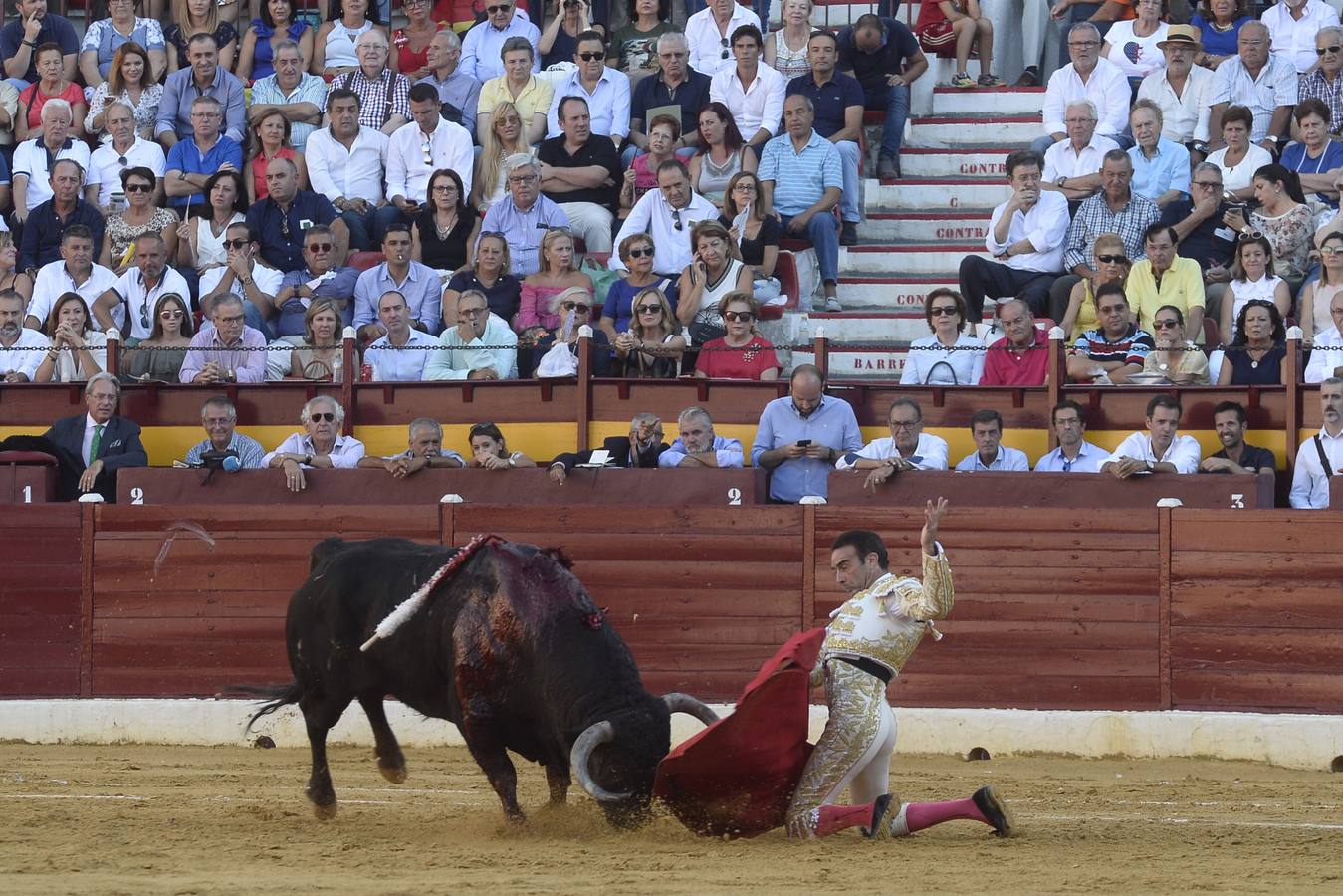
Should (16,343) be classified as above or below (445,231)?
below

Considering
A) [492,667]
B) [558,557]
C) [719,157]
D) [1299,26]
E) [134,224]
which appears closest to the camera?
[492,667]

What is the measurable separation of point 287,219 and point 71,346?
1652 mm

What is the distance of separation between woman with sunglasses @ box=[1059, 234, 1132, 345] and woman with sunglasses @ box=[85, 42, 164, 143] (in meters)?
6.44

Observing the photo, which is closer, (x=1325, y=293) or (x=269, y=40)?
(x=1325, y=293)

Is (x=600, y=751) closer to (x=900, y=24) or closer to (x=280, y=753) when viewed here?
(x=280, y=753)

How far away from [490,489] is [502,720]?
3681 mm

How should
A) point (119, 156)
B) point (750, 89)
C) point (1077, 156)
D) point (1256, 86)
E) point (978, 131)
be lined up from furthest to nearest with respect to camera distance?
point (978, 131) → point (119, 156) → point (750, 89) → point (1256, 86) → point (1077, 156)

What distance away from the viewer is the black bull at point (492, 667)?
6.71 meters

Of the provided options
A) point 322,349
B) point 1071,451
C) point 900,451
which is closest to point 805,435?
point 900,451

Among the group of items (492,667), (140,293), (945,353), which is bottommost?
(492,667)

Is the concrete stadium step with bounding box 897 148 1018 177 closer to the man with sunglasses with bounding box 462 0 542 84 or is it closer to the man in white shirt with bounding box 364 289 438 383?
the man with sunglasses with bounding box 462 0 542 84

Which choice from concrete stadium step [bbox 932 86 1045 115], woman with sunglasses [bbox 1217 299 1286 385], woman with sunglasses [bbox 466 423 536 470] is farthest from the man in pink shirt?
concrete stadium step [bbox 932 86 1045 115]

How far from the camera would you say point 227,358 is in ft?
37.5

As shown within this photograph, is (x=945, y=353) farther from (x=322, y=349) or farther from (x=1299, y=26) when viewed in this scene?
(x=1299, y=26)
